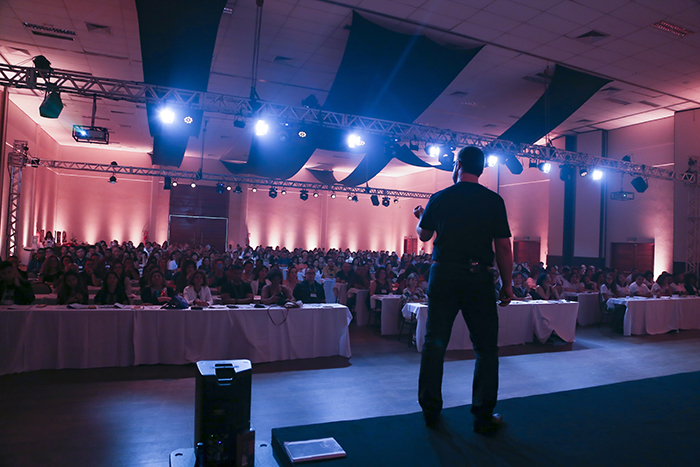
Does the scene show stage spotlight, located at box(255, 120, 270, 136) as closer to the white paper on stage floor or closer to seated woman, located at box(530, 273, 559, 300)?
seated woman, located at box(530, 273, 559, 300)

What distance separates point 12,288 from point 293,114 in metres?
5.16

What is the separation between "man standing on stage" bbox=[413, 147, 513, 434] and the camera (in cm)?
219

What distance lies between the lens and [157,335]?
4.63 m

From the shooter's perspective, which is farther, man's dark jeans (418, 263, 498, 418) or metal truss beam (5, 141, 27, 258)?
metal truss beam (5, 141, 27, 258)

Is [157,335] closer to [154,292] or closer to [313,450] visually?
[154,292]

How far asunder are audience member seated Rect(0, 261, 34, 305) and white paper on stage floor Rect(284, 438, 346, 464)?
4328mm

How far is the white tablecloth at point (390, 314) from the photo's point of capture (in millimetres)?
6727

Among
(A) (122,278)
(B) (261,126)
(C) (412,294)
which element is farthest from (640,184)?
(A) (122,278)

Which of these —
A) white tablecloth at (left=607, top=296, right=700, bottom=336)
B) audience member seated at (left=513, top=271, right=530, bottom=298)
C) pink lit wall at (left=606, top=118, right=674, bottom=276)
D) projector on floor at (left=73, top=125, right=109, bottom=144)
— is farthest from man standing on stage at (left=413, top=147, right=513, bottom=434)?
pink lit wall at (left=606, top=118, right=674, bottom=276)

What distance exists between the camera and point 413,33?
286 inches

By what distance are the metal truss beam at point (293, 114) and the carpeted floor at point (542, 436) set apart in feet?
20.1

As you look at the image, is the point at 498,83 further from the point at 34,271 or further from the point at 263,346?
the point at 34,271

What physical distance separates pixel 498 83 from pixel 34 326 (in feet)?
30.1

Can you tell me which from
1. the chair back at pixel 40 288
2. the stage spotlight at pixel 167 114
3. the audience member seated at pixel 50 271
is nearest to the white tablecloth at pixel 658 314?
the stage spotlight at pixel 167 114
